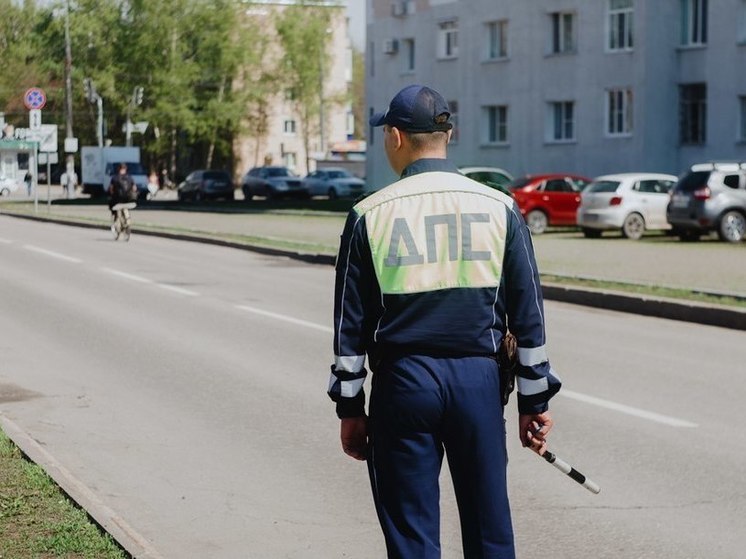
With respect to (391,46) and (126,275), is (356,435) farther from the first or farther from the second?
(391,46)

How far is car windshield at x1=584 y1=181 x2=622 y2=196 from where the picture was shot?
33188 millimetres

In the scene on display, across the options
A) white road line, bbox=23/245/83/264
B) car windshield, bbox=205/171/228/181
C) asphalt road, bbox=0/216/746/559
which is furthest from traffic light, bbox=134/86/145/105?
asphalt road, bbox=0/216/746/559

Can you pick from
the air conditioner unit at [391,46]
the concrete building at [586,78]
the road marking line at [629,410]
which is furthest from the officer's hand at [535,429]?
the air conditioner unit at [391,46]

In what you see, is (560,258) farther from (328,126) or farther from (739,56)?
(328,126)

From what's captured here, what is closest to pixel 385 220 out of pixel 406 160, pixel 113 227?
pixel 406 160

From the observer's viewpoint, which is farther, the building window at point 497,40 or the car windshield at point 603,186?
the building window at point 497,40

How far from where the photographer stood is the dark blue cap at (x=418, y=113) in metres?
4.17

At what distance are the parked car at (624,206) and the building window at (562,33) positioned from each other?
1622 cm

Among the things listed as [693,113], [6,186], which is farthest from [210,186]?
[693,113]

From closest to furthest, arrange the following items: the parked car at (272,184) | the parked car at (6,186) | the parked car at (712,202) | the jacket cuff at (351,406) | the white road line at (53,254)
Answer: the jacket cuff at (351,406)
the white road line at (53,254)
the parked car at (712,202)
the parked car at (272,184)
the parked car at (6,186)

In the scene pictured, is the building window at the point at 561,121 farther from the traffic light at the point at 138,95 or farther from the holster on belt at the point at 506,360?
the holster on belt at the point at 506,360

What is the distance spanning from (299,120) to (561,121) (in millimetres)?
56018

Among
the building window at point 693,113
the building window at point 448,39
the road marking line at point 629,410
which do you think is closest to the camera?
the road marking line at point 629,410

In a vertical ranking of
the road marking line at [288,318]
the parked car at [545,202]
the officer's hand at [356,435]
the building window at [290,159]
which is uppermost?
the building window at [290,159]
